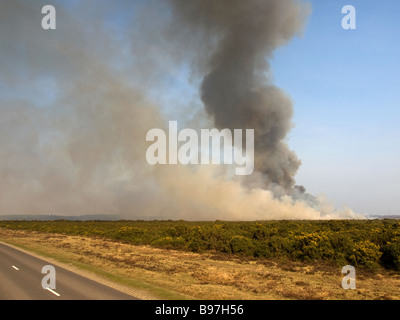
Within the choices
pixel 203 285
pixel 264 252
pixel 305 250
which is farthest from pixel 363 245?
pixel 203 285

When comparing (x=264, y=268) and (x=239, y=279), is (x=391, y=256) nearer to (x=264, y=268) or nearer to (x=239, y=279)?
(x=264, y=268)

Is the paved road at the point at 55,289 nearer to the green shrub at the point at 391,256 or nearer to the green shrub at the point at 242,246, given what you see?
the green shrub at the point at 242,246

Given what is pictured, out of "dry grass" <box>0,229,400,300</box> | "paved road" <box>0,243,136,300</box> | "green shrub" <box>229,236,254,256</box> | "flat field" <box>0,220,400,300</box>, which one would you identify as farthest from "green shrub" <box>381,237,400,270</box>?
"paved road" <box>0,243,136,300</box>

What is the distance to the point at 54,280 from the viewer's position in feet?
46.6

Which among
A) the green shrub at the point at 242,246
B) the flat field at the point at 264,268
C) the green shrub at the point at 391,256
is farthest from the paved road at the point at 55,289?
the green shrub at the point at 391,256

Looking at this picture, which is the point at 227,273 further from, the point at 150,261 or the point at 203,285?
the point at 150,261

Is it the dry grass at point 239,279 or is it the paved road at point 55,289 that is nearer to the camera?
the paved road at point 55,289

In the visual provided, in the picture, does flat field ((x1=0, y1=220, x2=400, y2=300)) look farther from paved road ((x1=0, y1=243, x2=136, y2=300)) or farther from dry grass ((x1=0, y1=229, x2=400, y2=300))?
paved road ((x1=0, y1=243, x2=136, y2=300))

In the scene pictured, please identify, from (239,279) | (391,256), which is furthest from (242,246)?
(391,256)

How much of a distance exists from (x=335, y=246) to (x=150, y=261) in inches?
602

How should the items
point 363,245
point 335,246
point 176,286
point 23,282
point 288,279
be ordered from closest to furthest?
1. point 23,282
2. point 176,286
3. point 288,279
4. point 363,245
5. point 335,246

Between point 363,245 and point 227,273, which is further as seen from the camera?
point 363,245
